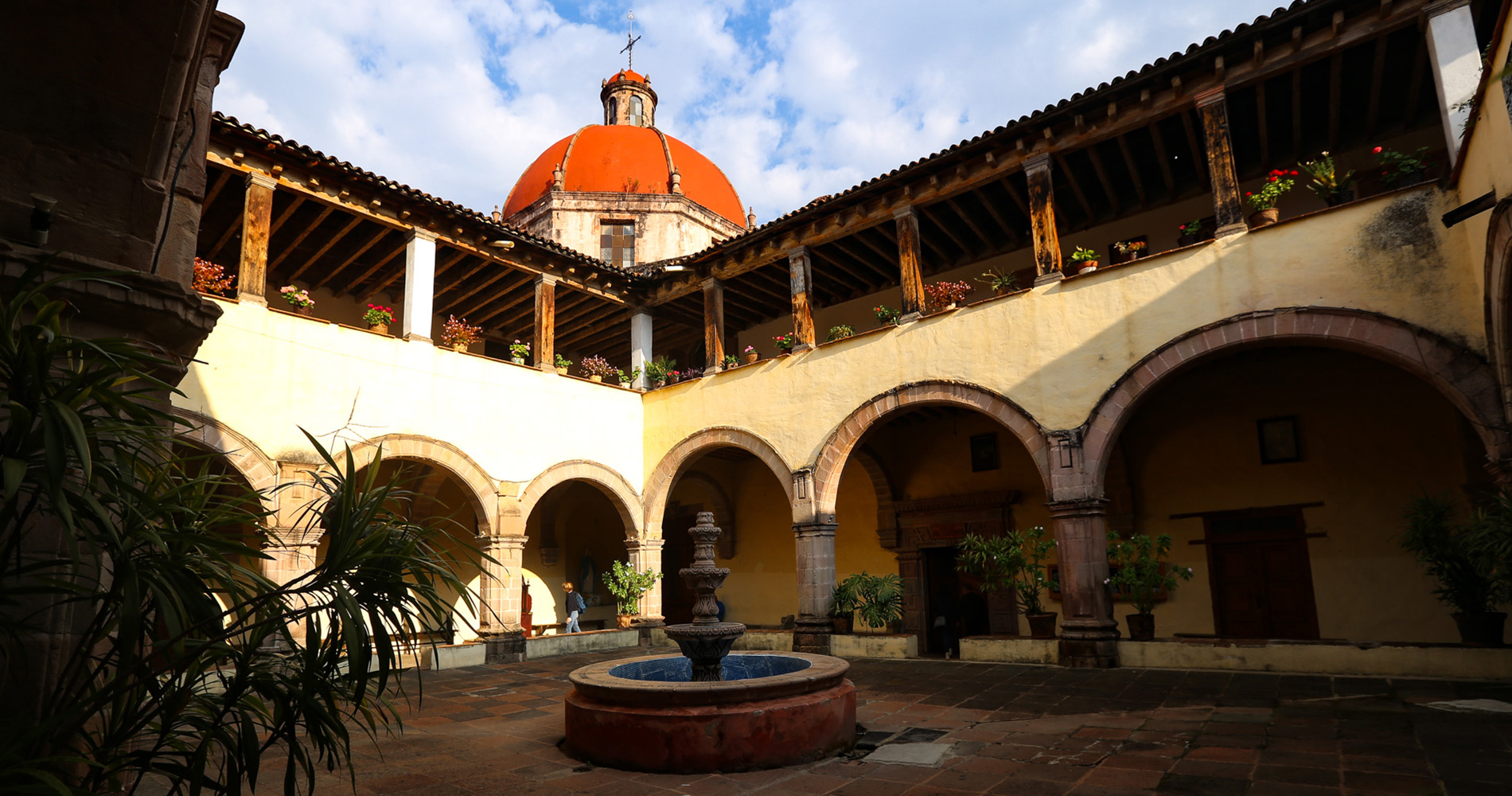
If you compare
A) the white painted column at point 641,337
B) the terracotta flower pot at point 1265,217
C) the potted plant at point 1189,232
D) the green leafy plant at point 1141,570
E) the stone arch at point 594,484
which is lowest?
the green leafy plant at point 1141,570

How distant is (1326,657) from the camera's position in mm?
8383

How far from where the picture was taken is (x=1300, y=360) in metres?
11.1

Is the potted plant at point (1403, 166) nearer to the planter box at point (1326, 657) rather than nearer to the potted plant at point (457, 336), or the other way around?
the planter box at point (1326, 657)

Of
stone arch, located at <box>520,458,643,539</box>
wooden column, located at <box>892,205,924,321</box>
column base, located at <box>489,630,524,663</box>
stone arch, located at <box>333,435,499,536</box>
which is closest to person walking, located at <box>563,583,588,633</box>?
stone arch, located at <box>520,458,643,539</box>

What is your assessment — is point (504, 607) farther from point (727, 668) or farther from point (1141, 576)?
point (1141, 576)

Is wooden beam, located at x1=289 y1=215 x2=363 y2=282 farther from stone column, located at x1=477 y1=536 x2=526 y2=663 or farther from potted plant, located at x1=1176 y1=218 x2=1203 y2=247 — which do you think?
potted plant, located at x1=1176 y1=218 x2=1203 y2=247

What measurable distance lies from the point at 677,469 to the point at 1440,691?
33.7 ft

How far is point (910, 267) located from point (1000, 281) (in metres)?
1.34

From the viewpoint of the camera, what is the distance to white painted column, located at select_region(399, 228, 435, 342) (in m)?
12.0

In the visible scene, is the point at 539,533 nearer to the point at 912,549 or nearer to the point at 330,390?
the point at 330,390

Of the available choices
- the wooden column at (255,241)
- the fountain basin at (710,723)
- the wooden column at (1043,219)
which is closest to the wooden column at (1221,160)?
the wooden column at (1043,219)

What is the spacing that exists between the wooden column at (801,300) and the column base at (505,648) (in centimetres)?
598

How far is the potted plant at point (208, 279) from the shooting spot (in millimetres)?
9945

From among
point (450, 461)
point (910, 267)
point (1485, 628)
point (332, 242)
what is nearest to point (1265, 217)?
point (910, 267)
